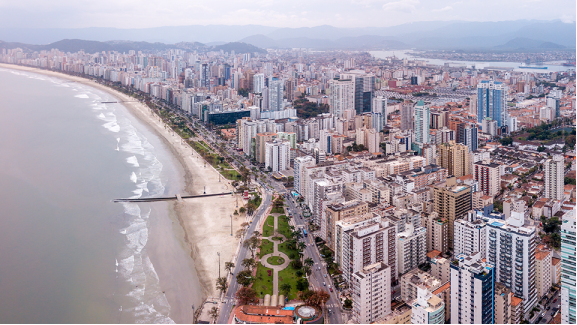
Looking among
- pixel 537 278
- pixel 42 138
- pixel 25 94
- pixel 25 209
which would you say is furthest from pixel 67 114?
pixel 537 278

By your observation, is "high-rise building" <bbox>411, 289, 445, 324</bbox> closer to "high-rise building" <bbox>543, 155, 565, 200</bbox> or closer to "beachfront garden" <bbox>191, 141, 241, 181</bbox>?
"high-rise building" <bbox>543, 155, 565, 200</bbox>

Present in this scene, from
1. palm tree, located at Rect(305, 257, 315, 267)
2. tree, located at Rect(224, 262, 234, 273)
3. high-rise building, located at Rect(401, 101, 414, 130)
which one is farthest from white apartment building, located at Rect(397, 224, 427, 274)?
high-rise building, located at Rect(401, 101, 414, 130)

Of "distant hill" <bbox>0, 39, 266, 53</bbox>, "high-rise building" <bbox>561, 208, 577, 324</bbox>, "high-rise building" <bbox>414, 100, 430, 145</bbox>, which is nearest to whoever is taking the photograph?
"high-rise building" <bbox>561, 208, 577, 324</bbox>

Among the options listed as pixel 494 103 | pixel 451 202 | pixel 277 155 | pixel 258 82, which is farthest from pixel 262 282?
pixel 258 82

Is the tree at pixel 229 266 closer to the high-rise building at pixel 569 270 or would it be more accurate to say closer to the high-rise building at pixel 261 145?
the high-rise building at pixel 569 270

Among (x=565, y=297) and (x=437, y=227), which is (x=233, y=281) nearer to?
(x=437, y=227)

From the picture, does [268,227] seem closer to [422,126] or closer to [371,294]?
[371,294]
